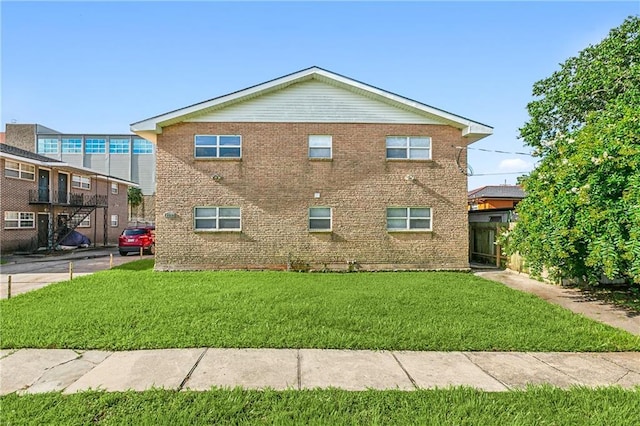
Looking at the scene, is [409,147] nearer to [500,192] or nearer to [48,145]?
[500,192]

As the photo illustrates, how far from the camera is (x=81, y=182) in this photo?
91.6 feet

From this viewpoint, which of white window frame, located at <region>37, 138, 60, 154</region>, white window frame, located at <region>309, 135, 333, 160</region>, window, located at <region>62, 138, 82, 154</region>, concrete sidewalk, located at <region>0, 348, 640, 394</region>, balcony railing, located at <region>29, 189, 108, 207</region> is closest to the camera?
concrete sidewalk, located at <region>0, 348, 640, 394</region>

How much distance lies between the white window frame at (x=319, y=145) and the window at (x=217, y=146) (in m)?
2.85

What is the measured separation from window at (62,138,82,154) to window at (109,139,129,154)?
408 cm

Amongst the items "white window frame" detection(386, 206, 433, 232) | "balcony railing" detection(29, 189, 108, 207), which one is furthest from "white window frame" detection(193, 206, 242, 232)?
"balcony railing" detection(29, 189, 108, 207)

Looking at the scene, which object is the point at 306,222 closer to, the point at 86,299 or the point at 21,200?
the point at 86,299

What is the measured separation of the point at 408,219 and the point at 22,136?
57517 millimetres

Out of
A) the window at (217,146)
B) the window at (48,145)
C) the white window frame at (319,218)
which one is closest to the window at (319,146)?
the white window frame at (319,218)

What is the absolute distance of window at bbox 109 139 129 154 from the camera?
48938mm

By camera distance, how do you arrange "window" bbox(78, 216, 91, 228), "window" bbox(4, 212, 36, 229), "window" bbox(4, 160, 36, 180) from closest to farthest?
1. "window" bbox(4, 212, 36, 229)
2. "window" bbox(4, 160, 36, 180)
3. "window" bbox(78, 216, 91, 228)

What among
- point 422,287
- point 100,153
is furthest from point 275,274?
point 100,153

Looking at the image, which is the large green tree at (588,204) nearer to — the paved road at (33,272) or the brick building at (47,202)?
the paved road at (33,272)

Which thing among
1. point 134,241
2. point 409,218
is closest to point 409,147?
point 409,218

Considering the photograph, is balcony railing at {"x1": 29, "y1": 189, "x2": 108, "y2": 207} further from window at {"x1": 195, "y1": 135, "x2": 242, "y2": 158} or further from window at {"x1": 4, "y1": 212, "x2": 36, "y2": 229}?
window at {"x1": 195, "y1": 135, "x2": 242, "y2": 158}
